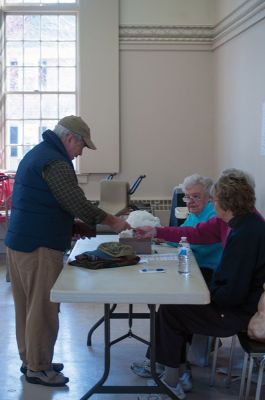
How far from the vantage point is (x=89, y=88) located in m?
6.47

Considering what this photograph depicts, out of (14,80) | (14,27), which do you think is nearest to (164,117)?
(14,80)

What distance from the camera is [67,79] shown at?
6.77 m

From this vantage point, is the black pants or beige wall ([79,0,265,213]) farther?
beige wall ([79,0,265,213])

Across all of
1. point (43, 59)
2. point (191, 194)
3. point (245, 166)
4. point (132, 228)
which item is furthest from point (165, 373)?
point (43, 59)

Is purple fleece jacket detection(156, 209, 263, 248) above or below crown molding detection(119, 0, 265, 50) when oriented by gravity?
below

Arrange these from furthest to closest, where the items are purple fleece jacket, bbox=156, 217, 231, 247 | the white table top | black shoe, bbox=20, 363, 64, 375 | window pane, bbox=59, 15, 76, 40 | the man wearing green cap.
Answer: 1. window pane, bbox=59, 15, 76, 40
2. purple fleece jacket, bbox=156, 217, 231, 247
3. black shoe, bbox=20, 363, 64, 375
4. the man wearing green cap
5. the white table top

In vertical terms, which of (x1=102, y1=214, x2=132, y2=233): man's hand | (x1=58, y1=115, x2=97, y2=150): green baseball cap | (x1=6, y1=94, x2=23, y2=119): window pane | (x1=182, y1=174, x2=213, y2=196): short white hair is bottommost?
(x1=102, y1=214, x2=132, y2=233): man's hand

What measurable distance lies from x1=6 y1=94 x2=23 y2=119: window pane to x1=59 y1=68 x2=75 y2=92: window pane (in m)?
0.58

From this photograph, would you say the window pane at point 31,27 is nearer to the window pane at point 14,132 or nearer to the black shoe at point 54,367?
the window pane at point 14,132

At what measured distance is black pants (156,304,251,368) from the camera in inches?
95.7

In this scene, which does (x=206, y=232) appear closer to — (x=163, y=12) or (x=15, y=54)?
(x=163, y=12)

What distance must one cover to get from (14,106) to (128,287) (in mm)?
5179

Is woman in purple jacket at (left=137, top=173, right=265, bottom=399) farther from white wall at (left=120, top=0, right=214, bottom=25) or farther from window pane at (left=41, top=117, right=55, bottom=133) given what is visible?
window pane at (left=41, top=117, right=55, bottom=133)

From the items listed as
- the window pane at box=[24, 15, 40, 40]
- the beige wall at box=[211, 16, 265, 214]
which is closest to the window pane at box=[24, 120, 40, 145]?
the window pane at box=[24, 15, 40, 40]
